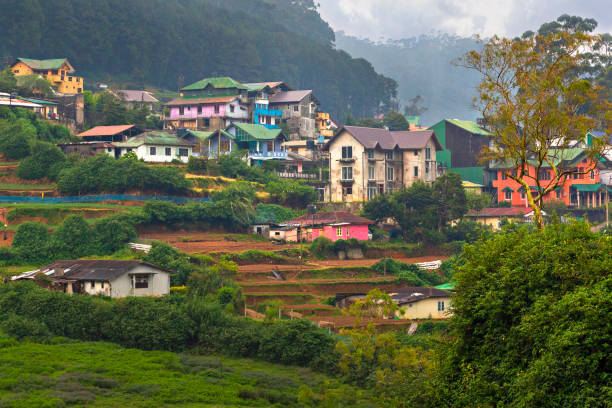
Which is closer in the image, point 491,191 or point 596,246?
point 596,246

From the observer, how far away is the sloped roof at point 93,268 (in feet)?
133

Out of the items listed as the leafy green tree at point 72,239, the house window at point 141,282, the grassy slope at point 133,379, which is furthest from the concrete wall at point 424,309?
the leafy green tree at point 72,239

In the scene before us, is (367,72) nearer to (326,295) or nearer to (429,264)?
(429,264)

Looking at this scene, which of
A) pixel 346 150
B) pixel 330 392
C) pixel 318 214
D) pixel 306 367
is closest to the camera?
pixel 330 392

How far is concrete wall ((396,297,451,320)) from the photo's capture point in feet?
138

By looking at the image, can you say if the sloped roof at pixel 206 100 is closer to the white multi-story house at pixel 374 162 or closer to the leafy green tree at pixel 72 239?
the white multi-story house at pixel 374 162

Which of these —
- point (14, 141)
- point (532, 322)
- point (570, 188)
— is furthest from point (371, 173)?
point (532, 322)

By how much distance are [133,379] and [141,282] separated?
10.8m

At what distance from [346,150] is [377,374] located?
1506 inches

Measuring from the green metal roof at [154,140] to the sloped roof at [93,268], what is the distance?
856 inches

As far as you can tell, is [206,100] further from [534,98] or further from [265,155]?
[534,98]

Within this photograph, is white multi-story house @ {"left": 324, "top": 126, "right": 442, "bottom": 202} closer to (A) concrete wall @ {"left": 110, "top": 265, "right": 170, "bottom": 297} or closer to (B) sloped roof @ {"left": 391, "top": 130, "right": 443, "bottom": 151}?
(B) sloped roof @ {"left": 391, "top": 130, "right": 443, "bottom": 151}

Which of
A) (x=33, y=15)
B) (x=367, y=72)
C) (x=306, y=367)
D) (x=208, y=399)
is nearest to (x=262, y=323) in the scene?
(x=306, y=367)

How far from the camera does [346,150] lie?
221ft
